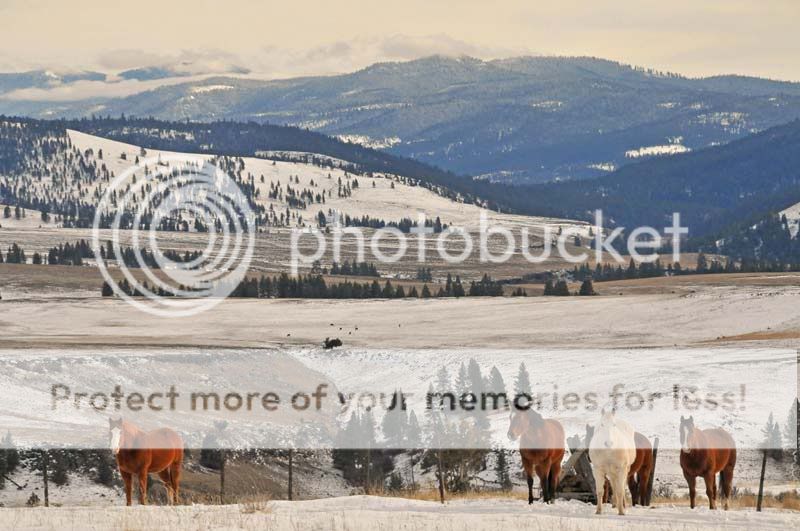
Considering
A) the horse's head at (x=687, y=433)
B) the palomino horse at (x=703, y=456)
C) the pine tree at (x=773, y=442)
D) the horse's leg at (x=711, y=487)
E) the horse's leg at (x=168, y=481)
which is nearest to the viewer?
the horse's head at (x=687, y=433)

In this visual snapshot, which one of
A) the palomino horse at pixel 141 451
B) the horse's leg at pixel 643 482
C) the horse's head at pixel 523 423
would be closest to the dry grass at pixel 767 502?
the horse's leg at pixel 643 482

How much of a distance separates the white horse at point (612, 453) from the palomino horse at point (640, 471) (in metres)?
2.15

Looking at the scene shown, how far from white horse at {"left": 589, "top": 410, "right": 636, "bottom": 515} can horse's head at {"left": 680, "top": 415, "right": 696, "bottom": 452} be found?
6.12ft

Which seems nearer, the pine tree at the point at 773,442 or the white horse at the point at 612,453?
the white horse at the point at 612,453

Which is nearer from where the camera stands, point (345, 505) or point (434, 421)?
point (345, 505)

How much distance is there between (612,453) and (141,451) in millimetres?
10657

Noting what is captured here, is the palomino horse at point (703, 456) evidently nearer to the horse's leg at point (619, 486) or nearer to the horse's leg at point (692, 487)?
the horse's leg at point (692, 487)

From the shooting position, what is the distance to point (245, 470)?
59.1 m

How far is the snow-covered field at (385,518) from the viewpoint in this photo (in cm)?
2552

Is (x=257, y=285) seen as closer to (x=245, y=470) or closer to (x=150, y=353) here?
(x=150, y=353)

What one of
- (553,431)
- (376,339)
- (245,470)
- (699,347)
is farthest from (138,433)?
(376,339)

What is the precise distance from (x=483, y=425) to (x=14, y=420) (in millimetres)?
22507

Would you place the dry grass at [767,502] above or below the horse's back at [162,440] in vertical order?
below

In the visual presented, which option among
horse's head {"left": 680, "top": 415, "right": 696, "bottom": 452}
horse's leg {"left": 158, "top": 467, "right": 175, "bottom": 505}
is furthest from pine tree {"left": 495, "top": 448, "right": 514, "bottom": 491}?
horse's head {"left": 680, "top": 415, "right": 696, "bottom": 452}
